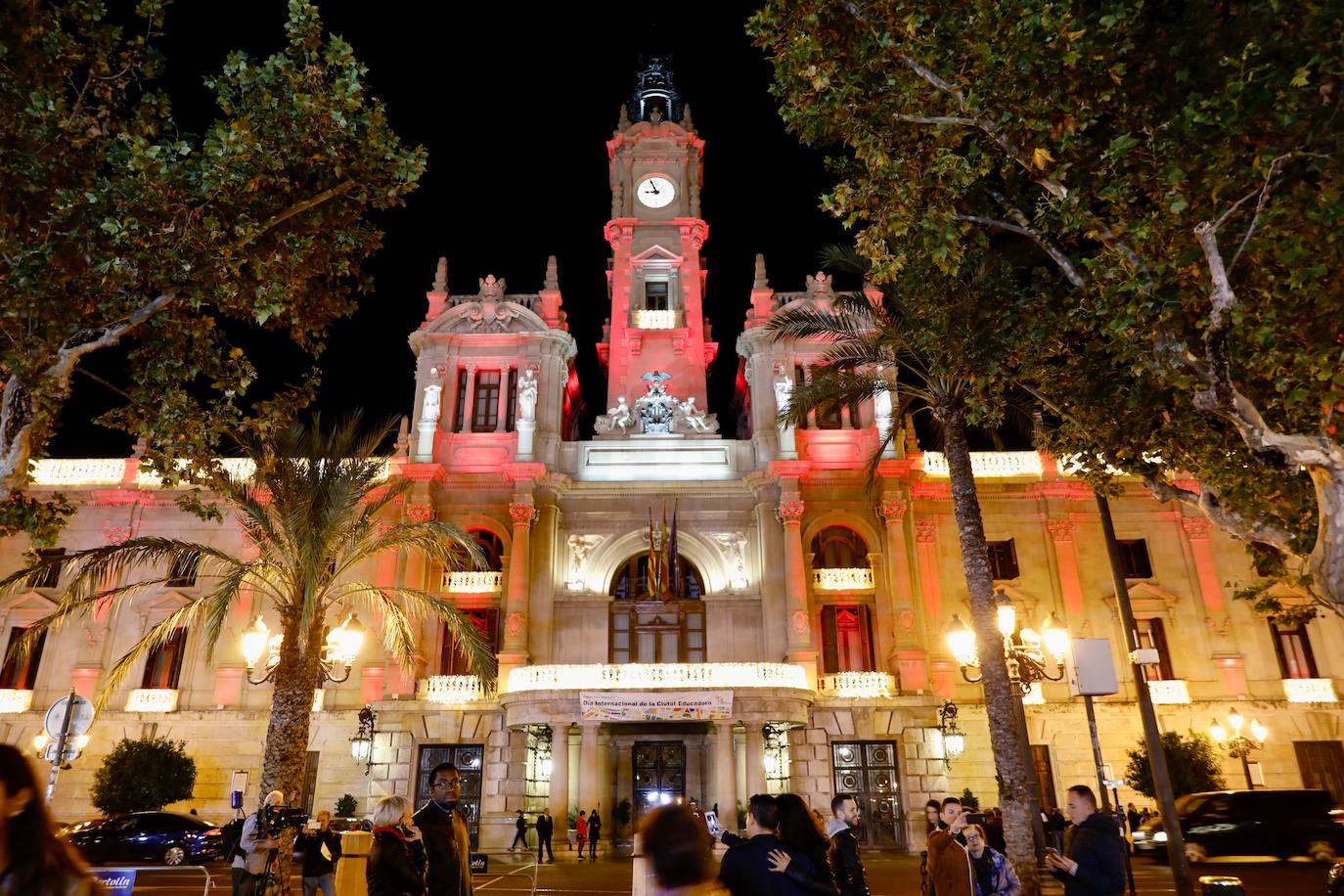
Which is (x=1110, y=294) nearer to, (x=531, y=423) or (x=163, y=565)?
(x=531, y=423)

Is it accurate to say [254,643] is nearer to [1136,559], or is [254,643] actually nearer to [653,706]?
[653,706]

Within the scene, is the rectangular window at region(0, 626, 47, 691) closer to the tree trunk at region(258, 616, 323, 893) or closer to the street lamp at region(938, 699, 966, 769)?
the tree trunk at region(258, 616, 323, 893)

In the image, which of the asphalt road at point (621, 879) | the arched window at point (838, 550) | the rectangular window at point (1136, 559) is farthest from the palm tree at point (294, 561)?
the rectangular window at point (1136, 559)

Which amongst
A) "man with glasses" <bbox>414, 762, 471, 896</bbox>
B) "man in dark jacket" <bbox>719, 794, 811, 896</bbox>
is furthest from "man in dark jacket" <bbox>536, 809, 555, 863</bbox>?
"man in dark jacket" <bbox>719, 794, 811, 896</bbox>

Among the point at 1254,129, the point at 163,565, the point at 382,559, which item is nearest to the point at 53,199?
the point at 1254,129

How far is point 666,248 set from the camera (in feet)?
117

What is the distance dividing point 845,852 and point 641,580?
76.1ft

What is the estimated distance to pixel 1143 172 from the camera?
10352mm

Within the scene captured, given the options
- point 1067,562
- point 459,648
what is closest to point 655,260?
point 459,648

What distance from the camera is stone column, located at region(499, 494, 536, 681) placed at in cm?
2741

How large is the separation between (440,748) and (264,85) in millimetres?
21806

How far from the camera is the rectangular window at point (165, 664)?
28812 millimetres

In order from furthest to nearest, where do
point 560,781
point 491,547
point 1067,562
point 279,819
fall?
point 491,547 → point 1067,562 → point 560,781 → point 279,819

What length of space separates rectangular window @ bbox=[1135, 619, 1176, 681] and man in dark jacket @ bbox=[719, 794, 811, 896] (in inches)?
1089
